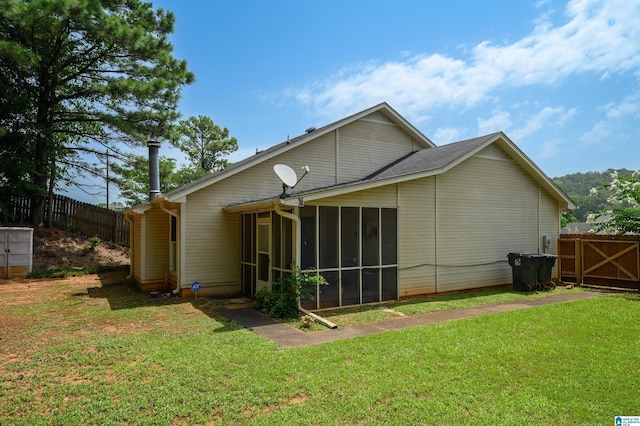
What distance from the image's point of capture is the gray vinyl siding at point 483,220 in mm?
10438

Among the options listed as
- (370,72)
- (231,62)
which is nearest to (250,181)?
(370,72)

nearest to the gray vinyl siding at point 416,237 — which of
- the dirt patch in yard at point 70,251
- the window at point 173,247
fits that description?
the window at point 173,247

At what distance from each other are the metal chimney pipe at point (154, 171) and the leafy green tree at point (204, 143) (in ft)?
48.9

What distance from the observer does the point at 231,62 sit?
611 inches

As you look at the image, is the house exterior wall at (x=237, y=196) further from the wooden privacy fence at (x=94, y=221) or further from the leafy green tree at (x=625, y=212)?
the wooden privacy fence at (x=94, y=221)

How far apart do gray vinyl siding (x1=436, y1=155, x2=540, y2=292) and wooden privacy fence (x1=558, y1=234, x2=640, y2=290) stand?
1.68m

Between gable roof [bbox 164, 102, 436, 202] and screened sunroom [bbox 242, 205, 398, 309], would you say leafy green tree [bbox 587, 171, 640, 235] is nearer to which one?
gable roof [bbox 164, 102, 436, 202]

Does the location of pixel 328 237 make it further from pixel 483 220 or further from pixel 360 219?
pixel 483 220

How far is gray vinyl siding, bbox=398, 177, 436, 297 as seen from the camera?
31.3 ft

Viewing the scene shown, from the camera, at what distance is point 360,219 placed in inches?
347

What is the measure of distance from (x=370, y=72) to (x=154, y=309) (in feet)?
32.0

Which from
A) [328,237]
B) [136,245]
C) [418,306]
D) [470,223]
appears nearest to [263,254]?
[328,237]

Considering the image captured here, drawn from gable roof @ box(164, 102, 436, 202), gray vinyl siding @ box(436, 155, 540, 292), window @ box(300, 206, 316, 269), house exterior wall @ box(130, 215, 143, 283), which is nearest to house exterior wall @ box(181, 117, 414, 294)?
gable roof @ box(164, 102, 436, 202)

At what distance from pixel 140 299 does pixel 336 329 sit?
231 inches
